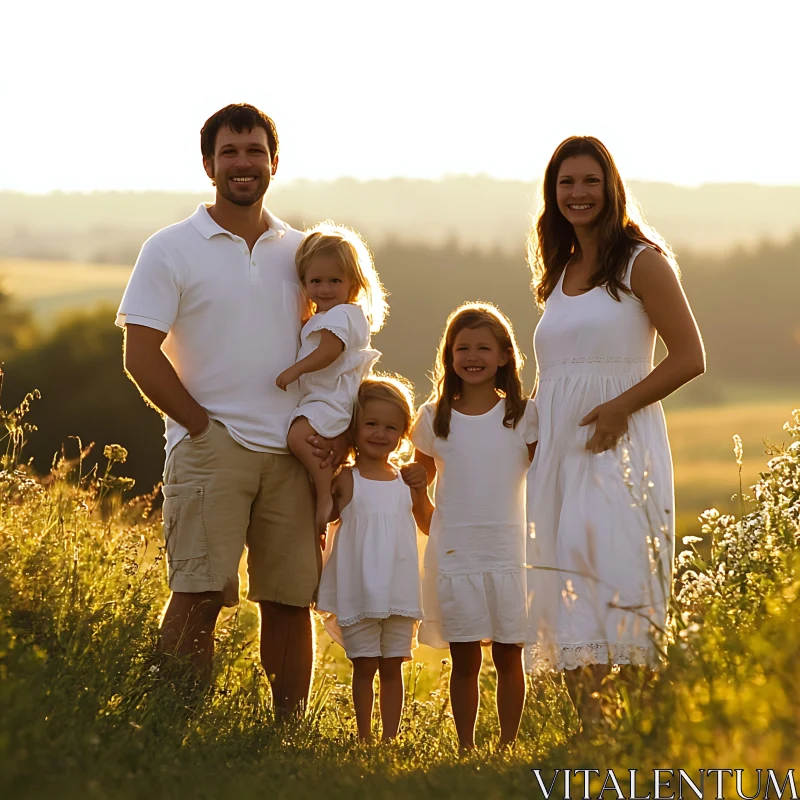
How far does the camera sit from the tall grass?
3.51 metres

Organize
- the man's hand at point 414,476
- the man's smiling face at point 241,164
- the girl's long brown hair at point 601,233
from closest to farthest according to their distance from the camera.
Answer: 1. the girl's long brown hair at point 601,233
2. the man's smiling face at point 241,164
3. the man's hand at point 414,476

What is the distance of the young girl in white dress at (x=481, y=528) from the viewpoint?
5.68 metres

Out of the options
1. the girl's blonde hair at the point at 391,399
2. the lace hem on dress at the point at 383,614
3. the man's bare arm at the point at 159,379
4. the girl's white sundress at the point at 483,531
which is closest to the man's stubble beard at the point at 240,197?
the man's bare arm at the point at 159,379

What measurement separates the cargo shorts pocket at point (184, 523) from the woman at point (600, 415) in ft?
5.16

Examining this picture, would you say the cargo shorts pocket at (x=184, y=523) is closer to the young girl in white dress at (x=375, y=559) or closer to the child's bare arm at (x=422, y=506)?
the young girl in white dress at (x=375, y=559)

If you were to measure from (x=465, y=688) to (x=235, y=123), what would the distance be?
293cm

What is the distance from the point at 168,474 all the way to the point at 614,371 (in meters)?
2.19

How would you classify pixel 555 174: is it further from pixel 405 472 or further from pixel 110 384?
pixel 110 384

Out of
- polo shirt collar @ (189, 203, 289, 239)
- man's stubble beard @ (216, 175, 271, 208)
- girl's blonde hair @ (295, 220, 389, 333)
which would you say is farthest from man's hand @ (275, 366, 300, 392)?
man's stubble beard @ (216, 175, 271, 208)

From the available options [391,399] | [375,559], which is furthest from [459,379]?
[375,559]

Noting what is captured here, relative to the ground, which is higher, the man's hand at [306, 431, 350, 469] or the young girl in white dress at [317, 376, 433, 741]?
the man's hand at [306, 431, 350, 469]

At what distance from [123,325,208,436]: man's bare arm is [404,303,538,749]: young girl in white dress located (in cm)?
117

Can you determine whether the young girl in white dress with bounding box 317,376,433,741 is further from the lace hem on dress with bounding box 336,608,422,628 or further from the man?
the man

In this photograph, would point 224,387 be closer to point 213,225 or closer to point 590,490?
point 213,225
